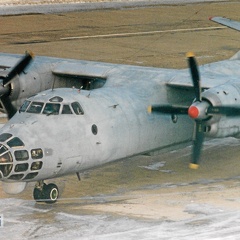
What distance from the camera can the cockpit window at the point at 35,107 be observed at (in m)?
28.8

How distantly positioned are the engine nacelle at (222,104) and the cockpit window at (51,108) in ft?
16.5

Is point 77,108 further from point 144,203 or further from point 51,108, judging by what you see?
point 144,203

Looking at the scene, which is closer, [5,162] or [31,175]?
[5,162]

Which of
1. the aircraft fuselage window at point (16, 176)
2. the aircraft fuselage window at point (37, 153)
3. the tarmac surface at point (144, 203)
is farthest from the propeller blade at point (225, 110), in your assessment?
the aircraft fuselage window at point (16, 176)

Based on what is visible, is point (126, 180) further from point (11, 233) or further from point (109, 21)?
point (109, 21)

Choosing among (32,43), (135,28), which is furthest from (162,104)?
(135,28)

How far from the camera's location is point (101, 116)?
2959 centimetres

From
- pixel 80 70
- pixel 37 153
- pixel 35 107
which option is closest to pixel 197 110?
pixel 35 107

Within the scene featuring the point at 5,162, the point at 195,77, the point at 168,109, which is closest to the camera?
the point at 5,162

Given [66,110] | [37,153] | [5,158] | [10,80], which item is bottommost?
[5,158]

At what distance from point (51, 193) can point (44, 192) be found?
0.76 feet

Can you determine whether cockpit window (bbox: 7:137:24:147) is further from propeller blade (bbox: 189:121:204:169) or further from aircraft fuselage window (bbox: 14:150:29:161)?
propeller blade (bbox: 189:121:204:169)

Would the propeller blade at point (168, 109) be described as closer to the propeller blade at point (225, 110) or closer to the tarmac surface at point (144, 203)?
the propeller blade at point (225, 110)

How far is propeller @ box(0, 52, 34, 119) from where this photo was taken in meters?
33.4
